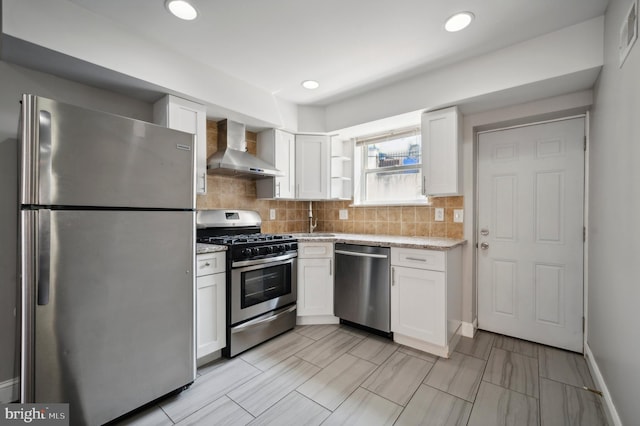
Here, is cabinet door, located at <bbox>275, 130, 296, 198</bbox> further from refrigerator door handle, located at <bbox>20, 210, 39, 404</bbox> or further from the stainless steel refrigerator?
refrigerator door handle, located at <bbox>20, 210, 39, 404</bbox>

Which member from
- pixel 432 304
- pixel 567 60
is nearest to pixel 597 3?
pixel 567 60

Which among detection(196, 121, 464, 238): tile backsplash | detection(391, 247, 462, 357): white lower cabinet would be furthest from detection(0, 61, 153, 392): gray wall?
detection(391, 247, 462, 357): white lower cabinet

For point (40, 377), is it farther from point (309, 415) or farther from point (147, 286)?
point (309, 415)

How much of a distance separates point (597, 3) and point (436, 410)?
2.64 metres

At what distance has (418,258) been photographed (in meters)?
2.32

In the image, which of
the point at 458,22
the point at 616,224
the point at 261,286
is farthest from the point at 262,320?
the point at 458,22

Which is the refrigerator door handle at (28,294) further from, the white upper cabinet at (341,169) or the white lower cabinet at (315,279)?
the white upper cabinet at (341,169)

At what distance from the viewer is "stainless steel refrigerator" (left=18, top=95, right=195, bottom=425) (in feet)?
4.13

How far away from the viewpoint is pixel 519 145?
2510mm

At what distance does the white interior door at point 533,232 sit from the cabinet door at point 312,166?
164cm

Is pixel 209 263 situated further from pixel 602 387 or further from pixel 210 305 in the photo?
pixel 602 387

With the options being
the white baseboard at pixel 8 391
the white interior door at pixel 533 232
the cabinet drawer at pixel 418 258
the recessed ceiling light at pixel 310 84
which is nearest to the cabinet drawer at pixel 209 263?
the white baseboard at pixel 8 391

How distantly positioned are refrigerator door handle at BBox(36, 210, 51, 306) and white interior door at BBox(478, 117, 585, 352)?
320 centimetres

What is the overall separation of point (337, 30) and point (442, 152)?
1.39m
